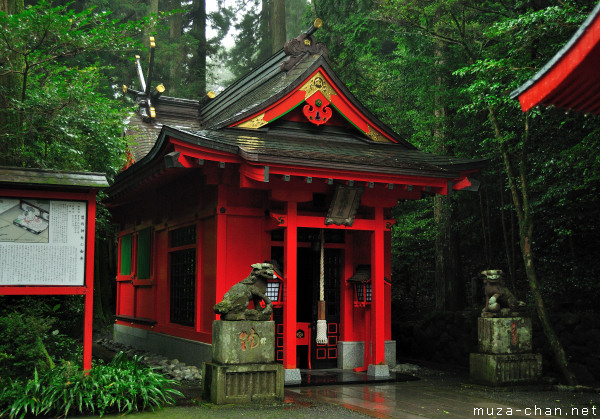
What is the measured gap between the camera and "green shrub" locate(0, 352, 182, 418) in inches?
263

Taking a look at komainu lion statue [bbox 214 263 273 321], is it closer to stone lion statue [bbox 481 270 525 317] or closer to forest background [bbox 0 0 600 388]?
forest background [bbox 0 0 600 388]

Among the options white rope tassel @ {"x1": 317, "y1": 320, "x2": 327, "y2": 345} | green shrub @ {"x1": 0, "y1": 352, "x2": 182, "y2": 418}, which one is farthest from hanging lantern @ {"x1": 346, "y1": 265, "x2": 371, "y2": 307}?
green shrub @ {"x1": 0, "y1": 352, "x2": 182, "y2": 418}

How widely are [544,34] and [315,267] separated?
570 centimetres

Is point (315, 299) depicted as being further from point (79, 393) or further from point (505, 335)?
point (79, 393)

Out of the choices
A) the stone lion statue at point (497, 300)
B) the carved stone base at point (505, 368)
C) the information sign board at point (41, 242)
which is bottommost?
the carved stone base at point (505, 368)

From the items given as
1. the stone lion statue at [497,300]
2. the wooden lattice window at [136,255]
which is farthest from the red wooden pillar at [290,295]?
the wooden lattice window at [136,255]

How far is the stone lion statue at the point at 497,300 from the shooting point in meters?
9.47

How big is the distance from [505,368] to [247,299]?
4277 millimetres

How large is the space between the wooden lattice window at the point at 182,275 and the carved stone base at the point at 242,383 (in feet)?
11.6

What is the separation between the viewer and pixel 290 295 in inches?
377

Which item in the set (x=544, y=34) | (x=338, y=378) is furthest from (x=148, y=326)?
(x=544, y=34)

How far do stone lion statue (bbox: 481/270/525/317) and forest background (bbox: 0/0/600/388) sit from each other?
507 mm

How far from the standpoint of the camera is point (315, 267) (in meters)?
11.5

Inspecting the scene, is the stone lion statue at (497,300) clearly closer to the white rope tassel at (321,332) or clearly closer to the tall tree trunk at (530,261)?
the tall tree trunk at (530,261)
